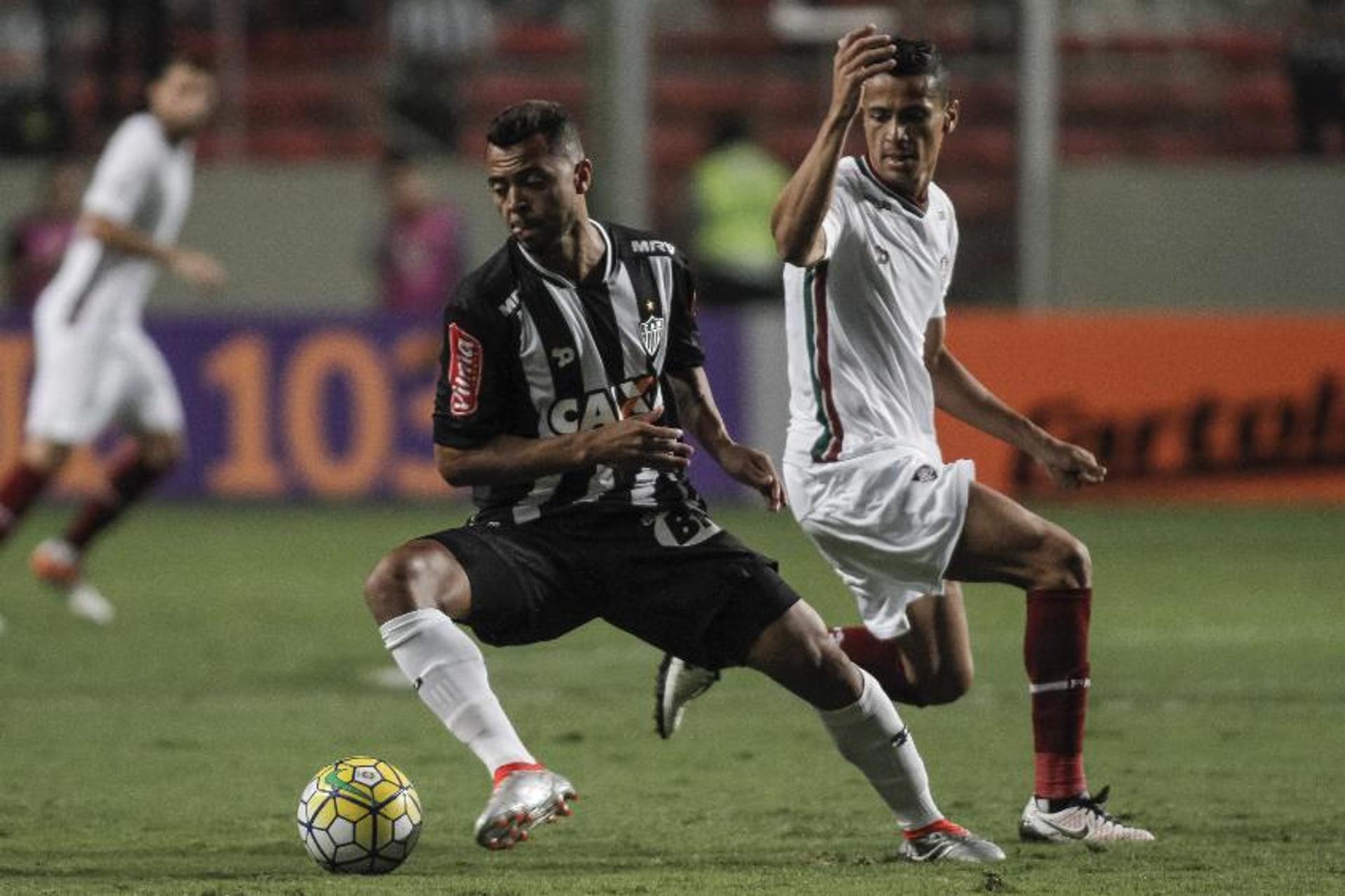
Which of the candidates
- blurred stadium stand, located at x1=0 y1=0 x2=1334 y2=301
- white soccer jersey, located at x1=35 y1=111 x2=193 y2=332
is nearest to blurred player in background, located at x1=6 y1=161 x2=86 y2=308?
blurred stadium stand, located at x1=0 y1=0 x2=1334 y2=301

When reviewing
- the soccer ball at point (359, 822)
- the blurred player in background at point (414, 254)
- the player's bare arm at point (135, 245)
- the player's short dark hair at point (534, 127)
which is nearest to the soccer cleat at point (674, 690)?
the soccer ball at point (359, 822)

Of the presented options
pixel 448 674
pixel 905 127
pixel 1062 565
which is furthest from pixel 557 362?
pixel 1062 565

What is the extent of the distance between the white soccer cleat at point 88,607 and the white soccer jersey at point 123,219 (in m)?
1.15

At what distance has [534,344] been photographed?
5.64m

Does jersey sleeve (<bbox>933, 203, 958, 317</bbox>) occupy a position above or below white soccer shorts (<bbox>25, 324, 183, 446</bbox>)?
above

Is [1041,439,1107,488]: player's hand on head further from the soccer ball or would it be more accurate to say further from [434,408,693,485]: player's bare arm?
the soccer ball

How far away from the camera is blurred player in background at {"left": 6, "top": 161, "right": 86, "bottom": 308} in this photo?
54.6 ft

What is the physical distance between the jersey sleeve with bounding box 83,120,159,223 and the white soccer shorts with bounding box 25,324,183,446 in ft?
2.07

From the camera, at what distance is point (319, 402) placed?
1545cm

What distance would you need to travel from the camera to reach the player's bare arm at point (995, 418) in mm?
6238

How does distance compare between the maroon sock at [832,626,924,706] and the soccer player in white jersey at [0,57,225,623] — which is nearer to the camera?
the maroon sock at [832,626,924,706]

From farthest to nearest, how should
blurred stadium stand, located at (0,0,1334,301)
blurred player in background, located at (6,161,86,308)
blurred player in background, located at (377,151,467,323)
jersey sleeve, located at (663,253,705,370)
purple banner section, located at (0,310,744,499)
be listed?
blurred stadium stand, located at (0,0,1334,301) → blurred player in background, located at (6,161,86,308) → blurred player in background, located at (377,151,467,323) → purple banner section, located at (0,310,744,499) → jersey sleeve, located at (663,253,705,370)

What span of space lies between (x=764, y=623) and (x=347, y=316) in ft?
33.6

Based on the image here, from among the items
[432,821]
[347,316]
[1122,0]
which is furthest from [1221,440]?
[432,821]
